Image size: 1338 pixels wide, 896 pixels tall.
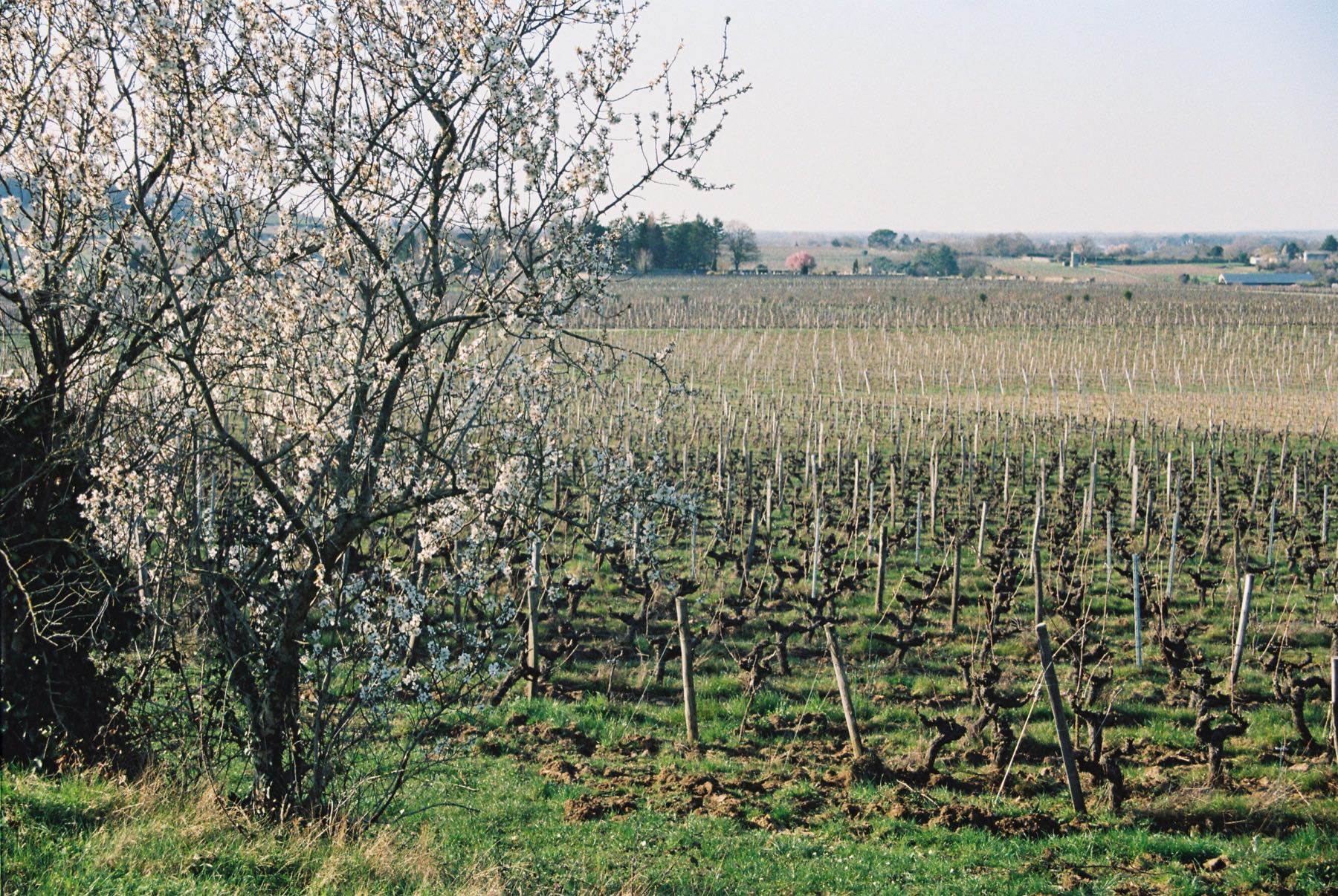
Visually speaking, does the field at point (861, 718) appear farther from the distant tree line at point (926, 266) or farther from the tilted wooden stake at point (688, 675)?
the distant tree line at point (926, 266)

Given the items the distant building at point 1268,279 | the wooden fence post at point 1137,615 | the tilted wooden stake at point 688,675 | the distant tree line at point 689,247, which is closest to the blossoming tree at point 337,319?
the tilted wooden stake at point 688,675

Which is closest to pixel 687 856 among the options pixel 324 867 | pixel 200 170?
pixel 324 867

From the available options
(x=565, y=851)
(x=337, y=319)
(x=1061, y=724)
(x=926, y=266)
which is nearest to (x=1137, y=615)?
(x=1061, y=724)

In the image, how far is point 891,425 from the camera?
2631 centimetres

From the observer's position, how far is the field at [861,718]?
652 centimetres

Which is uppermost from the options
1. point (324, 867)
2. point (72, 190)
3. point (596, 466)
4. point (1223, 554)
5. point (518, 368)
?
point (72, 190)

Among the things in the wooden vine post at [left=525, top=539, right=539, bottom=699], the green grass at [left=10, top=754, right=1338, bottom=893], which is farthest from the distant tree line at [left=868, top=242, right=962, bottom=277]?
the green grass at [left=10, top=754, right=1338, bottom=893]

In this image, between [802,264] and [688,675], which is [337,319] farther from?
[802,264]

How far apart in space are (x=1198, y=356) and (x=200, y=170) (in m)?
44.9

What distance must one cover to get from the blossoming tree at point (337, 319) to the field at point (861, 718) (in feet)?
1.94

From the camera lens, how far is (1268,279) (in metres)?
101

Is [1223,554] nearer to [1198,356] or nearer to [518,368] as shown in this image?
[518,368]

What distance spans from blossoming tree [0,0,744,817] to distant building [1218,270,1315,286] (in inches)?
4030

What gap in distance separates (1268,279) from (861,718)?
107m
